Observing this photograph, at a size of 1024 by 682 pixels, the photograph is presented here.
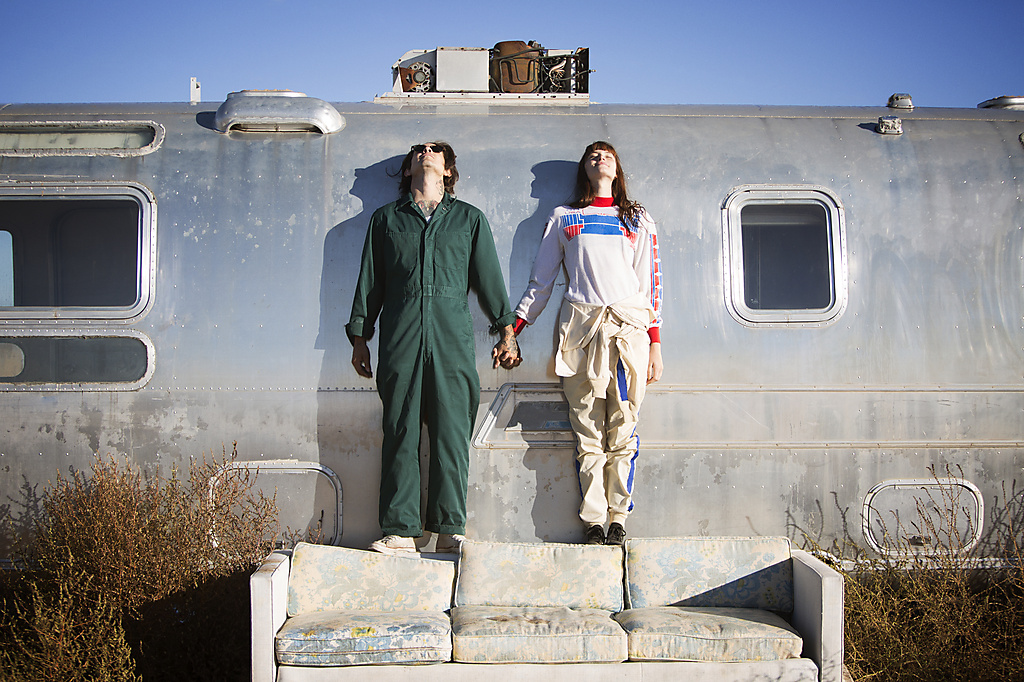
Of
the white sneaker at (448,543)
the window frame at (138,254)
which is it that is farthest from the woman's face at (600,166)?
the window frame at (138,254)

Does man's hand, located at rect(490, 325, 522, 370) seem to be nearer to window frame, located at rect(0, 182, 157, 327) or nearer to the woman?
the woman

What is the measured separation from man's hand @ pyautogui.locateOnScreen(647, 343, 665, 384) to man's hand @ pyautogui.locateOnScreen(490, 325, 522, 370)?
75 centimetres

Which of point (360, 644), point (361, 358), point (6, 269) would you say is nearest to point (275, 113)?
point (361, 358)

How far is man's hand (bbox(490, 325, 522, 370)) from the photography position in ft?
14.4

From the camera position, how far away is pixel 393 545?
416 cm

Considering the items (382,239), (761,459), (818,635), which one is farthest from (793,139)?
(818,635)

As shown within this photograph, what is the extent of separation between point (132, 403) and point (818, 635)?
12.6 ft

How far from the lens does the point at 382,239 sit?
4.47 metres

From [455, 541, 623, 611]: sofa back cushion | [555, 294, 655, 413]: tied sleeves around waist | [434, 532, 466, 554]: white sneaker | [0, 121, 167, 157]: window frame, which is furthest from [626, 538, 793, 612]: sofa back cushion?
[0, 121, 167, 157]: window frame

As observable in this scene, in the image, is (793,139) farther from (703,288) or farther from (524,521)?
(524,521)

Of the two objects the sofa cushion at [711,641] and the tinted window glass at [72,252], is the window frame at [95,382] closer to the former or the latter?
the tinted window glass at [72,252]

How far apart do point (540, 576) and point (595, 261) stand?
1.79 metres

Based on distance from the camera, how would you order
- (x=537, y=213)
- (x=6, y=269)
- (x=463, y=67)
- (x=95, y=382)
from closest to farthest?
(x=95, y=382)
(x=537, y=213)
(x=6, y=269)
(x=463, y=67)

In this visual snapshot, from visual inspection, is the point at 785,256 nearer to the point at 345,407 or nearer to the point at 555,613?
the point at 555,613
